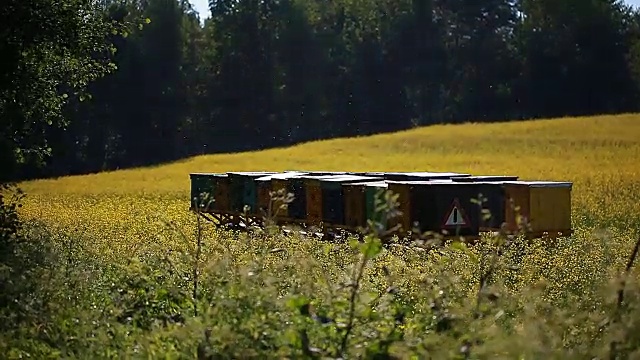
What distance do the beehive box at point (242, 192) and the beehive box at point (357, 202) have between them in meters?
3.99

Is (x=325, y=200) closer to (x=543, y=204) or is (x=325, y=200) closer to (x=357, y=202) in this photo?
(x=357, y=202)

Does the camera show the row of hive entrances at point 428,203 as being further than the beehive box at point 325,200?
No

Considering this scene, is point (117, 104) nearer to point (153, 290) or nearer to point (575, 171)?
point (575, 171)

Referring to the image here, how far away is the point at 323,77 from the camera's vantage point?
76.5 meters

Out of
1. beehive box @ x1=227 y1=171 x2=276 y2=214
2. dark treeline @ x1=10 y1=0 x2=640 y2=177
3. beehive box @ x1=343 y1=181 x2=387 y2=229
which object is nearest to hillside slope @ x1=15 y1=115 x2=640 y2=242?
beehive box @ x1=227 y1=171 x2=276 y2=214

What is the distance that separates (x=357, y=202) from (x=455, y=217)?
→ 2342mm

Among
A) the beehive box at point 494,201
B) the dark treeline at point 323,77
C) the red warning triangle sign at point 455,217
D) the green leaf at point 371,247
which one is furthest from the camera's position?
the dark treeline at point 323,77

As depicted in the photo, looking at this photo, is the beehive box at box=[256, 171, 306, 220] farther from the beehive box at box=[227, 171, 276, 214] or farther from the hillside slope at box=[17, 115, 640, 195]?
the hillside slope at box=[17, 115, 640, 195]

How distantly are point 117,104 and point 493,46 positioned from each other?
32424mm

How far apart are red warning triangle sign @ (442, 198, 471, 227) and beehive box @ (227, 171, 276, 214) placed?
21.4ft

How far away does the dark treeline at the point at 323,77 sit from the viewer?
6488 cm

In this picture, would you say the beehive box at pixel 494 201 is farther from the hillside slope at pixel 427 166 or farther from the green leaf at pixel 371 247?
the green leaf at pixel 371 247

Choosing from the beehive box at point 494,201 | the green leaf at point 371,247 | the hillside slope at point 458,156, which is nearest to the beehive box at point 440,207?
the beehive box at point 494,201

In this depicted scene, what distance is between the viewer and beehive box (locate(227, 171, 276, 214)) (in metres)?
22.5
